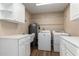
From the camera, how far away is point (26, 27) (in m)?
4.05

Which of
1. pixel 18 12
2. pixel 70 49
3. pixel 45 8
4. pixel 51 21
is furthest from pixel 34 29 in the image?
pixel 70 49

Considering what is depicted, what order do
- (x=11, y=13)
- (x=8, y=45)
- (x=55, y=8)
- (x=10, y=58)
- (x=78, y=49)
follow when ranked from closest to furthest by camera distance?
(x=10, y=58) → (x=78, y=49) → (x=8, y=45) → (x=11, y=13) → (x=55, y=8)

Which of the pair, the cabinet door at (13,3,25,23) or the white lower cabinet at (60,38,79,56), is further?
the cabinet door at (13,3,25,23)

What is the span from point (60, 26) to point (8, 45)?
3072 mm

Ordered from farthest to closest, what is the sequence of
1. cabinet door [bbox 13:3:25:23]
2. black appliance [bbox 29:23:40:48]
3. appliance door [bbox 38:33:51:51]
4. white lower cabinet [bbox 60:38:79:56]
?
appliance door [bbox 38:33:51:51] < black appliance [bbox 29:23:40:48] < cabinet door [bbox 13:3:25:23] < white lower cabinet [bbox 60:38:79:56]

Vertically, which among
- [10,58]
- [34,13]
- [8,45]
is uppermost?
[34,13]

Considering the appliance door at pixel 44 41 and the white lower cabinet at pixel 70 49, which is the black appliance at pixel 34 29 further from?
the white lower cabinet at pixel 70 49

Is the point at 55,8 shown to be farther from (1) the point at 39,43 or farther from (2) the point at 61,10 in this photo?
(1) the point at 39,43

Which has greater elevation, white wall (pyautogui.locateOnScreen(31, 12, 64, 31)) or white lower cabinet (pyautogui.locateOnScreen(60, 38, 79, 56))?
white wall (pyautogui.locateOnScreen(31, 12, 64, 31))

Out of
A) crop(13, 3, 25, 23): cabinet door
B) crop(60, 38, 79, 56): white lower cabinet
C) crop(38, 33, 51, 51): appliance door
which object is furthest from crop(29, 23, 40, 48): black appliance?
crop(60, 38, 79, 56): white lower cabinet

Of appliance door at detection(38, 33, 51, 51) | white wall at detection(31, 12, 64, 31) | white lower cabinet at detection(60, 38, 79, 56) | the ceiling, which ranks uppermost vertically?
the ceiling

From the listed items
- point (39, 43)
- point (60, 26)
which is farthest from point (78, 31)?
point (39, 43)

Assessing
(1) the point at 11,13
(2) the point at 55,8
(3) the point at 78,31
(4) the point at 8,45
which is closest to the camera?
(4) the point at 8,45

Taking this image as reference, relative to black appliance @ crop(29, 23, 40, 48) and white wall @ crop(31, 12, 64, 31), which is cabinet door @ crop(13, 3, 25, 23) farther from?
white wall @ crop(31, 12, 64, 31)
